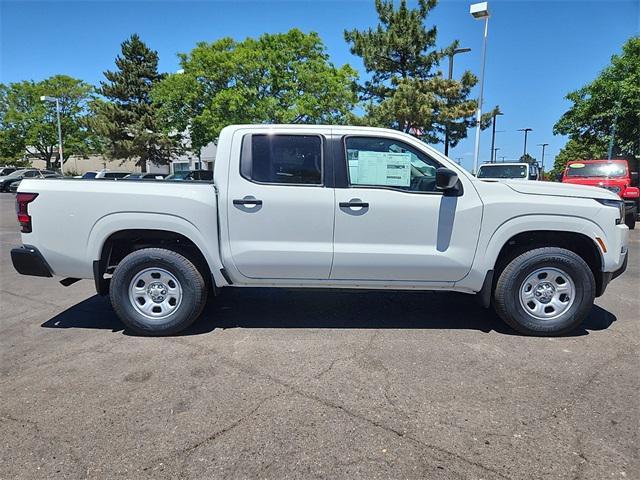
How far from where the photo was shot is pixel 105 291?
4328 millimetres

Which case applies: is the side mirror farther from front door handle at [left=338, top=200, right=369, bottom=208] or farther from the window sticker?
front door handle at [left=338, top=200, right=369, bottom=208]

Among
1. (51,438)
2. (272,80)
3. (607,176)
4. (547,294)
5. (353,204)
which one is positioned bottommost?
(51,438)

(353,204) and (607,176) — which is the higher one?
(607,176)

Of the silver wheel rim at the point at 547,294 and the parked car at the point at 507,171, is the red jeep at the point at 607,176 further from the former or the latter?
the silver wheel rim at the point at 547,294

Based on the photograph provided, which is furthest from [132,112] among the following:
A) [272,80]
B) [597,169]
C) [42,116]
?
[597,169]

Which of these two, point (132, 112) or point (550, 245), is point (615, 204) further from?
point (132, 112)

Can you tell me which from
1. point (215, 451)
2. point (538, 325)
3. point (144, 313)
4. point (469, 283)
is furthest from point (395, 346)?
point (144, 313)

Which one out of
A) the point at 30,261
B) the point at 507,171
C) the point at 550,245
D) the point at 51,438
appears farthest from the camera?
the point at 507,171

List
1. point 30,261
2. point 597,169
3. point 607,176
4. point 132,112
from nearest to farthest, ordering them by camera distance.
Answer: point 30,261 → point 607,176 → point 597,169 → point 132,112

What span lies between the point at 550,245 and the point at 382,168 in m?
1.82

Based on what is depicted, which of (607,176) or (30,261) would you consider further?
(607,176)

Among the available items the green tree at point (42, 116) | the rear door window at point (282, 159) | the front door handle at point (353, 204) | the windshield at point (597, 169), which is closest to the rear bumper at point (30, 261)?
the rear door window at point (282, 159)

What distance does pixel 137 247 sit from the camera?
431 centimetres

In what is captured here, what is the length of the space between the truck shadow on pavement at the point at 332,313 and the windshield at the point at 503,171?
1099 centimetres
